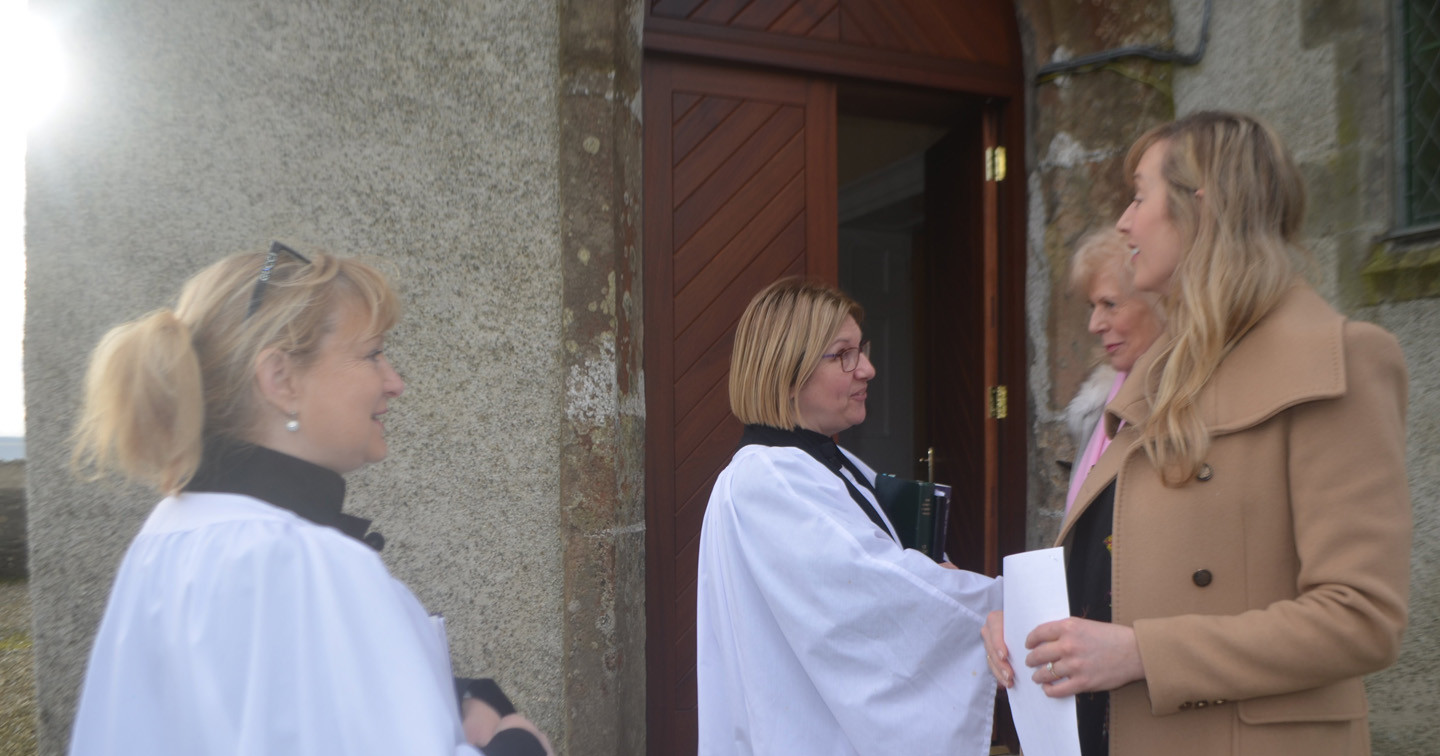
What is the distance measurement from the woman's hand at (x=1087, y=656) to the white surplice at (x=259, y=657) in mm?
866

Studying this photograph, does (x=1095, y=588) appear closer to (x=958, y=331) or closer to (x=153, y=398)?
(x=153, y=398)

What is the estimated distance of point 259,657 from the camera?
1013 mm

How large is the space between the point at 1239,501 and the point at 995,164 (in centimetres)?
317

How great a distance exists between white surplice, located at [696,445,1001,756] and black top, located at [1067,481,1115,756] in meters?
0.29

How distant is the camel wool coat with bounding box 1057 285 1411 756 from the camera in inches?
48.2

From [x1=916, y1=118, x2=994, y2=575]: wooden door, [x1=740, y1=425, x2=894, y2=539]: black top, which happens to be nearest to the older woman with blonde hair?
[x1=740, y1=425, x2=894, y2=539]: black top

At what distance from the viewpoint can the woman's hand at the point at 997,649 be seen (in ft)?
5.21

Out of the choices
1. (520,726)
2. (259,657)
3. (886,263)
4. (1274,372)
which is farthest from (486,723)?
(886,263)

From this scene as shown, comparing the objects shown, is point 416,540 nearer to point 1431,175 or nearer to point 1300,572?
point 1300,572

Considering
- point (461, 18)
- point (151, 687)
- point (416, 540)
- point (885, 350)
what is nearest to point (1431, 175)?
point (461, 18)

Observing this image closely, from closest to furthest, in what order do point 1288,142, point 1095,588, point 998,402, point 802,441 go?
point 1095,588, point 802,441, point 1288,142, point 998,402

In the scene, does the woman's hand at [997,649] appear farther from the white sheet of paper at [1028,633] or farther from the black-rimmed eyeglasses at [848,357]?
the black-rimmed eyeglasses at [848,357]

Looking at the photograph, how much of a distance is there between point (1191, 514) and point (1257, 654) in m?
0.21

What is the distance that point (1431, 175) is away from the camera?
10.3 feet
